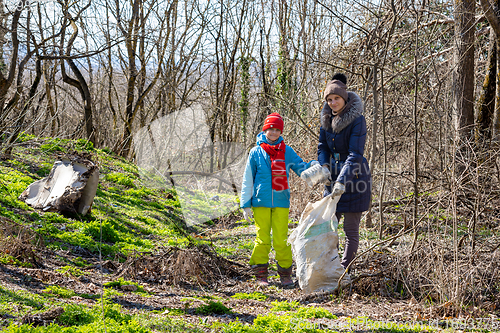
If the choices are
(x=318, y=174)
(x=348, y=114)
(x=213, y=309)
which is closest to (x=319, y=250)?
(x=318, y=174)

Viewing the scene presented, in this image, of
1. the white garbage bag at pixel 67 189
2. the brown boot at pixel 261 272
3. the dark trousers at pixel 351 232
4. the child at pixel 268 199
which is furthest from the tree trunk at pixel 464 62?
the white garbage bag at pixel 67 189

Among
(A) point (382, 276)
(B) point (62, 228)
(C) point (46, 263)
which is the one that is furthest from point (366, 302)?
(B) point (62, 228)

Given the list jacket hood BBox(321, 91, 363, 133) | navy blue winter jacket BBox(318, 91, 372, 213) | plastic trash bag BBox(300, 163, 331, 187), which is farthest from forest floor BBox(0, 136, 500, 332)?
jacket hood BBox(321, 91, 363, 133)

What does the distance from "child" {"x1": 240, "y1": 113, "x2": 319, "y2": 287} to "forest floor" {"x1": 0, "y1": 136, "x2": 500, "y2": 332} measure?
27 centimetres

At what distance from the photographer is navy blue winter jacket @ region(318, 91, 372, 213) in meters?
3.74

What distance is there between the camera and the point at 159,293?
383 centimetres

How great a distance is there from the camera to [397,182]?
722 cm

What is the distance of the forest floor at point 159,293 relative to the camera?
9.30 ft

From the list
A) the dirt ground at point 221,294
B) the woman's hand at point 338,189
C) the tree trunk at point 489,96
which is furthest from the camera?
the tree trunk at point 489,96

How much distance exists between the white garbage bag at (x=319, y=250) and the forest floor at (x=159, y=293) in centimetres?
12

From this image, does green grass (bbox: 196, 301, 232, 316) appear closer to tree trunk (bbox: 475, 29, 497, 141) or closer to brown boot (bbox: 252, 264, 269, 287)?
brown boot (bbox: 252, 264, 269, 287)

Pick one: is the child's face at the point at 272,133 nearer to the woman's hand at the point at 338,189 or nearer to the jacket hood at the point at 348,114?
the jacket hood at the point at 348,114

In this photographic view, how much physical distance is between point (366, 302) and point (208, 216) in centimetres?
566

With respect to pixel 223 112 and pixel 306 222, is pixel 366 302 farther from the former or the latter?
pixel 223 112
